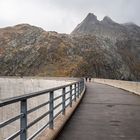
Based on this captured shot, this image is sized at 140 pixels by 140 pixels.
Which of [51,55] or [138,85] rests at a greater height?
[51,55]

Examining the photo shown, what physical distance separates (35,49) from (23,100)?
124701 millimetres

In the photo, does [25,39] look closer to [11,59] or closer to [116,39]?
[11,59]

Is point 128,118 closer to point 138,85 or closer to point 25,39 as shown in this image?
point 138,85

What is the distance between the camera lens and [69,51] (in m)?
133

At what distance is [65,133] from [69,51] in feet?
404

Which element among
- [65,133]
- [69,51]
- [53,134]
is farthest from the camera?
[69,51]

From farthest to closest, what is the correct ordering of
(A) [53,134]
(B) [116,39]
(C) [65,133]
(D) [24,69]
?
(B) [116,39], (D) [24,69], (C) [65,133], (A) [53,134]

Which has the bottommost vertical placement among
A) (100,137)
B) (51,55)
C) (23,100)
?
(100,137)

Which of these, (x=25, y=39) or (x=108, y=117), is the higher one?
(x=25, y=39)

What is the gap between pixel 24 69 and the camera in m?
125

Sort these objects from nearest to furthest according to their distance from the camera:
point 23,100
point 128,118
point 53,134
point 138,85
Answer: point 23,100, point 53,134, point 128,118, point 138,85

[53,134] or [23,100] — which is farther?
[53,134]

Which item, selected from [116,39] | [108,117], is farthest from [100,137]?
[116,39]

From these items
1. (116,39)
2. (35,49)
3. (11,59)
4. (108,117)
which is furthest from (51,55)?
(108,117)
